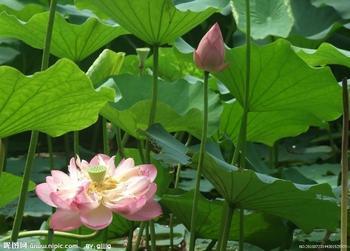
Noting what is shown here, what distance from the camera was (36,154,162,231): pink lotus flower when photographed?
0.83 meters

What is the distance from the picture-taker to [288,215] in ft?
3.93

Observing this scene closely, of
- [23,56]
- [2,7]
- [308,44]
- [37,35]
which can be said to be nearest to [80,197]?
[37,35]

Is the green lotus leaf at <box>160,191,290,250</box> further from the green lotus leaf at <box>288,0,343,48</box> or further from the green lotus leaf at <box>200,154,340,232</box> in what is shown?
the green lotus leaf at <box>288,0,343,48</box>

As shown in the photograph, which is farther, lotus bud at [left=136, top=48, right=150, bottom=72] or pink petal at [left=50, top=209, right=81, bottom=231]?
lotus bud at [left=136, top=48, right=150, bottom=72]

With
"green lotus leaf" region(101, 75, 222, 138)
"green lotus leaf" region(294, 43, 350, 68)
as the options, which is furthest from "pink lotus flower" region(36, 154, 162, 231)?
"green lotus leaf" region(294, 43, 350, 68)

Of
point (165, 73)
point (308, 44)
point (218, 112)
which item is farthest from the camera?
point (308, 44)

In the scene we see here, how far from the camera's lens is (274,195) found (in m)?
1.09

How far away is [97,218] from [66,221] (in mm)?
33

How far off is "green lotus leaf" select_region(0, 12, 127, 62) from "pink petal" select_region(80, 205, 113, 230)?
0.57 meters

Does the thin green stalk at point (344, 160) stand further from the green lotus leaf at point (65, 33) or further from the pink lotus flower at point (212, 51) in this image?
the green lotus leaf at point (65, 33)

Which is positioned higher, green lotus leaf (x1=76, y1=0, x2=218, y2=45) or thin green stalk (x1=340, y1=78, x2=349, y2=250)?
green lotus leaf (x1=76, y1=0, x2=218, y2=45)

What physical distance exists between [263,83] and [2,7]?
1.98ft

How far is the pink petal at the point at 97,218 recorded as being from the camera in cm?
82

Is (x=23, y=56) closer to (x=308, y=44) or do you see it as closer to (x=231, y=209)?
(x=308, y=44)
